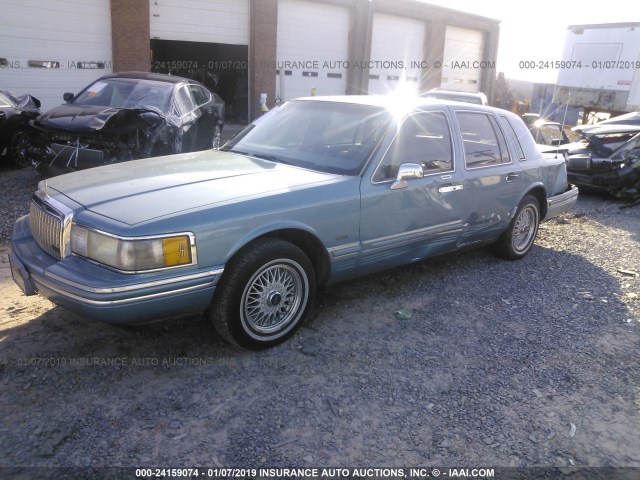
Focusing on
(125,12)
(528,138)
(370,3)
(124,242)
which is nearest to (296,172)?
(124,242)

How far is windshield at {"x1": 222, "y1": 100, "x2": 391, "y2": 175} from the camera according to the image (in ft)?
13.3

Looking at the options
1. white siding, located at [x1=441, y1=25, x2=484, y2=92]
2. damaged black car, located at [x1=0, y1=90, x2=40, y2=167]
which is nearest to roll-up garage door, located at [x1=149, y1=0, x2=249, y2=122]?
damaged black car, located at [x1=0, y1=90, x2=40, y2=167]

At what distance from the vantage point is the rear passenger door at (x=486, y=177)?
475 cm

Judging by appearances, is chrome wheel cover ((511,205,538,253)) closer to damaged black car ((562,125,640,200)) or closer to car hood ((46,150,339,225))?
car hood ((46,150,339,225))

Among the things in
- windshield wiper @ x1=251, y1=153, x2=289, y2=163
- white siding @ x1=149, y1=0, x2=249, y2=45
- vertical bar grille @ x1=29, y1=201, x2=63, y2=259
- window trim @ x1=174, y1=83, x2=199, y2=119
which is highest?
white siding @ x1=149, y1=0, x2=249, y2=45

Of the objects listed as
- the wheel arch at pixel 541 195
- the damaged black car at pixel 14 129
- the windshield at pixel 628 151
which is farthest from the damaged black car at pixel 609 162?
the damaged black car at pixel 14 129

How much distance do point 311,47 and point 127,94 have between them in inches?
430

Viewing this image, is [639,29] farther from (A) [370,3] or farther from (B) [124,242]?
(B) [124,242]

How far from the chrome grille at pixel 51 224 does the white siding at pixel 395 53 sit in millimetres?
17562

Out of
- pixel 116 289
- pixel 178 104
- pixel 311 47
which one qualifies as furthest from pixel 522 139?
pixel 311 47

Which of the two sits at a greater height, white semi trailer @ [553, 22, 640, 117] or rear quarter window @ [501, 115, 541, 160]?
white semi trailer @ [553, 22, 640, 117]

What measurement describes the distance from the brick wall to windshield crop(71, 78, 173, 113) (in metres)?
5.86

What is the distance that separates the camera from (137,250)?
9.55 ft

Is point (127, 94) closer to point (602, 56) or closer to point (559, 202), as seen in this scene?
point (559, 202)
